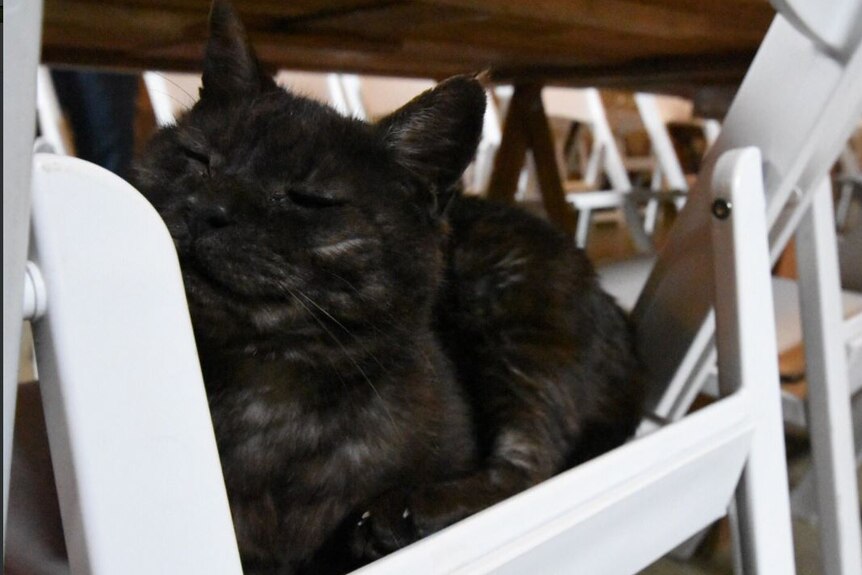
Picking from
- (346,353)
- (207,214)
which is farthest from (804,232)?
(207,214)

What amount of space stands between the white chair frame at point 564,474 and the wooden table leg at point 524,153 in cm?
115

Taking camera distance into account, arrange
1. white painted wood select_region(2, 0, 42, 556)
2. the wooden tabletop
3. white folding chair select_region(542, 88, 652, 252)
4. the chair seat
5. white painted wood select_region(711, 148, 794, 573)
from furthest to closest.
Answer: white folding chair select_region(542, 88, 652, 252), the chair seat, the wooden tabletop, white painted wood select_region(711, 148, 794, 573), white painted wood select_region(2, 0, 42, 556)

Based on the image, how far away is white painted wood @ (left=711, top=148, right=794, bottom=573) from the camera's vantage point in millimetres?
773

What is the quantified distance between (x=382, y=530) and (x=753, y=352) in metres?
0.43

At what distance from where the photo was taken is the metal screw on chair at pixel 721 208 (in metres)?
0.78

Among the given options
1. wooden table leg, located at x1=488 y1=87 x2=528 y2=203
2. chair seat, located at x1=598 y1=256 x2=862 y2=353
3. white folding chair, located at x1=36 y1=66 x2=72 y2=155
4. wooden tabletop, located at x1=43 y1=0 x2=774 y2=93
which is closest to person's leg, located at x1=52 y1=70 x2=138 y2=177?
white folding chair, located at x1=36 y1=66 x2=72 y2=155

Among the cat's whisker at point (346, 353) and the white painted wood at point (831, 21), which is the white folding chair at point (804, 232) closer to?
the white painted wood at point (831, 21)

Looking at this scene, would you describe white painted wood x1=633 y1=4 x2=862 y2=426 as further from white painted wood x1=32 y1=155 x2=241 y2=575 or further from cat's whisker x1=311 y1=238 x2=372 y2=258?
white painted wood x1=32 y1=155 x2=241 y2=575

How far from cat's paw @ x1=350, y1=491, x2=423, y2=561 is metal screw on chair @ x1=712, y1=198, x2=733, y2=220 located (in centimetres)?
44

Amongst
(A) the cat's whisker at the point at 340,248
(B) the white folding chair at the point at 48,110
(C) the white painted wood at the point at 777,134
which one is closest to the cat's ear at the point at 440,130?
(A) the cat's whisker at the point at 340,248

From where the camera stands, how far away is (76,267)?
1.13 feet

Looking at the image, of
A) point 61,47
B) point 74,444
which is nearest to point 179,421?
point 74,444

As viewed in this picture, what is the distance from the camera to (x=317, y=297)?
59 centimetres

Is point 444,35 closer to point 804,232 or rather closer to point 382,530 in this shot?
point 804,232
